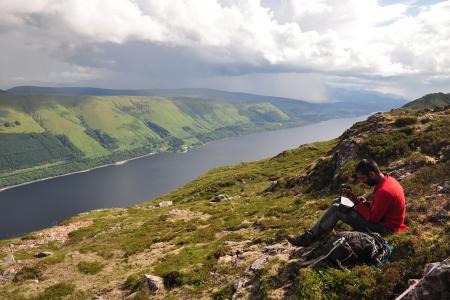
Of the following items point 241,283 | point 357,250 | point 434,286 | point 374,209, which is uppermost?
point 374,209

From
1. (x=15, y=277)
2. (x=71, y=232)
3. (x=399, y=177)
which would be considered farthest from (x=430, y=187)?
(x=71, y=232)

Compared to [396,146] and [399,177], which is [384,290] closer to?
[399,177]

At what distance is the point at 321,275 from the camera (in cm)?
1337

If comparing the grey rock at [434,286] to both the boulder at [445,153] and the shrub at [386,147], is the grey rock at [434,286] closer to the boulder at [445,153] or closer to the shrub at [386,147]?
the boulder at [445,153]

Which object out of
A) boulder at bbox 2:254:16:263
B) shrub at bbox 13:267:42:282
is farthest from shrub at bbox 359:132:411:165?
boulder at bbox 2:254:16:263

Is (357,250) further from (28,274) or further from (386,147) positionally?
(28,274)

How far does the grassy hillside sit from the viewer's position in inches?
518

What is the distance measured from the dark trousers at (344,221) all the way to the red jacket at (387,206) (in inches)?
8.2

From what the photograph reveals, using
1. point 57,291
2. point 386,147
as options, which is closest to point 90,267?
point 57,291

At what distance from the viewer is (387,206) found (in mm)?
14445

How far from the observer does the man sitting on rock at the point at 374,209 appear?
46.5 ft

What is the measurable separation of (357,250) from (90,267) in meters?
24.2

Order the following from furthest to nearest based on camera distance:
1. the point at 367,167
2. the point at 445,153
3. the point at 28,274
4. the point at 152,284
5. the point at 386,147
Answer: the point at 386,147, the point at 28,274, the point at 445,153, the point at 152,284, the point at 367,167

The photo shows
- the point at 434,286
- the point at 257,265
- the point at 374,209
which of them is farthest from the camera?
the point at 257,265
